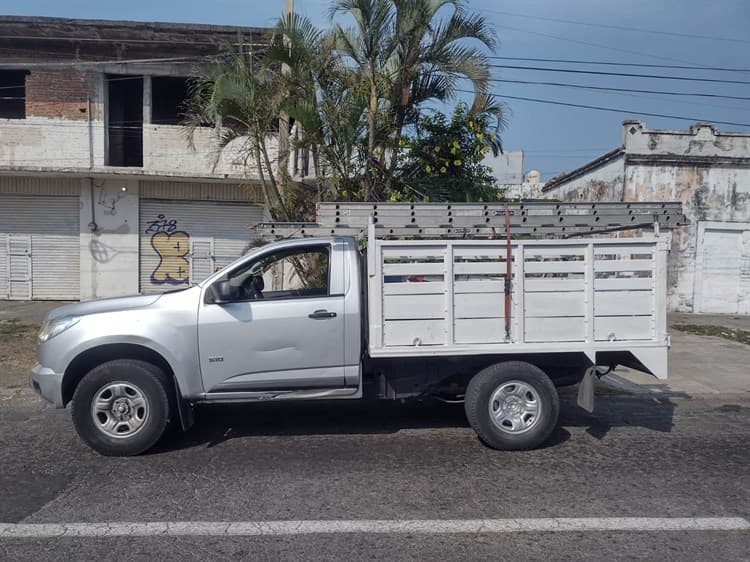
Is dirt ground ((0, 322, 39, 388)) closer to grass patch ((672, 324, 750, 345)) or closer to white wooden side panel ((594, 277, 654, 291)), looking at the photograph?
white wooden side panel ((594, 277, 654, 291))

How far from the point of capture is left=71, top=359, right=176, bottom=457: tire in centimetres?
614

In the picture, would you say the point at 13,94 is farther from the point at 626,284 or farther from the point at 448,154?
the point at 626,284

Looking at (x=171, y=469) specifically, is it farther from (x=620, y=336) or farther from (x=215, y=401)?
(x=620, y=336)

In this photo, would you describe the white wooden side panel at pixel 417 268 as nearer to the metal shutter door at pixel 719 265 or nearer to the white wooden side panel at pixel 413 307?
the white wooden side panel at pixel 413 307

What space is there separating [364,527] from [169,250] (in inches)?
544

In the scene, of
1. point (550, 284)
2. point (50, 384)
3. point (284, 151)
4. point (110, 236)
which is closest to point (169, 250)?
point (110, 236)

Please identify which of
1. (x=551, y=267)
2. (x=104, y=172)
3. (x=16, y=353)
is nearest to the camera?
(x=551, y=267)

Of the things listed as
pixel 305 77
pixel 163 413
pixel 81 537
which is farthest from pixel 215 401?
pixel 305 77

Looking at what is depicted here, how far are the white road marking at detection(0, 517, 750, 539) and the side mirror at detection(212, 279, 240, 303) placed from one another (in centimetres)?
214

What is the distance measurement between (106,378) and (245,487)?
172 centimetres

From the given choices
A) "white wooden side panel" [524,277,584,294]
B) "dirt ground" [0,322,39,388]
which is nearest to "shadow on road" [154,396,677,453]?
"white wooden side panel" [524,277,584,294]

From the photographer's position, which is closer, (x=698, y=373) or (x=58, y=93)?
(x=698, y=373)

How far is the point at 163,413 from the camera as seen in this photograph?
243 inches

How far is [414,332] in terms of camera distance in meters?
6.36
